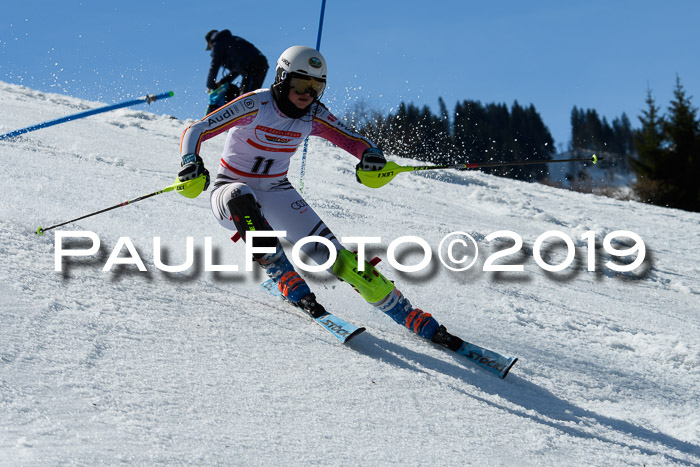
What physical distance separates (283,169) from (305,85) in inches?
24.2

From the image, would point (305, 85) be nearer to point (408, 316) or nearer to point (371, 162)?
point (371, 162)

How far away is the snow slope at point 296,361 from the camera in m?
2.10

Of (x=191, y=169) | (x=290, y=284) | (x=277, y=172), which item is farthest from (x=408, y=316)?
(x=191, y=169)

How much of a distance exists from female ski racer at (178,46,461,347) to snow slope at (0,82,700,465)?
0.20m

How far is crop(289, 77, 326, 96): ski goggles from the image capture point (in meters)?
3.80

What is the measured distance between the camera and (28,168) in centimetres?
593

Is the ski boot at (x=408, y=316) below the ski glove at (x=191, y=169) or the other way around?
below

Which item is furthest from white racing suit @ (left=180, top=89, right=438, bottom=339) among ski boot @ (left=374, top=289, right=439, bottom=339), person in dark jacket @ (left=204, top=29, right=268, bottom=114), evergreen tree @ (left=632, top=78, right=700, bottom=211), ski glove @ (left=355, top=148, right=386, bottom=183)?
evergreen tree @ (left=632, top=78, right=700, bottom=211)

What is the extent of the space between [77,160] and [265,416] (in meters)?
5.95

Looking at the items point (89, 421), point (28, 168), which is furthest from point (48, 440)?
point (28, 168)

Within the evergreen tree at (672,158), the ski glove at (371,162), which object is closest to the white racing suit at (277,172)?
the ski glove at (371,162)

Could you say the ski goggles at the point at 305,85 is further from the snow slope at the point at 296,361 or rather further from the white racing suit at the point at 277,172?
the snow slope at the point at 296,361

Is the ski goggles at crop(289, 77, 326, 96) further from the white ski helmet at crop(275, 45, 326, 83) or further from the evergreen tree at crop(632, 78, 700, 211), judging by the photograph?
the evergreen tree at crop(632, 78, 700, 211)

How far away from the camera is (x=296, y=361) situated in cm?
285
